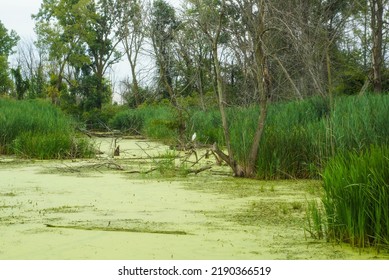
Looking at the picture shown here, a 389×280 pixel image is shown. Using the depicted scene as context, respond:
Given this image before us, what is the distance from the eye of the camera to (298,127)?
7.42 metres

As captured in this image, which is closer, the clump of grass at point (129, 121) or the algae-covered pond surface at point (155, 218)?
the algae-covered pond surface at point (155, 218)

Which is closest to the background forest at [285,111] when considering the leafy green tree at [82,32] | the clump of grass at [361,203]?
the clump of grass at [361,203]

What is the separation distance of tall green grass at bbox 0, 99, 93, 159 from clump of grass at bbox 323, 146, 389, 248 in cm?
644

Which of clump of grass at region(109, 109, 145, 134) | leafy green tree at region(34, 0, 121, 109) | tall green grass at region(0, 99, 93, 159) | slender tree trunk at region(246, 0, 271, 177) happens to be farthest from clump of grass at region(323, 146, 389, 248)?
leafy green tree at region(34, 0, 121, 109)

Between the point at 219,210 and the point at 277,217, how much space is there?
0.54 m

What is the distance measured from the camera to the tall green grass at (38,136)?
985 cm

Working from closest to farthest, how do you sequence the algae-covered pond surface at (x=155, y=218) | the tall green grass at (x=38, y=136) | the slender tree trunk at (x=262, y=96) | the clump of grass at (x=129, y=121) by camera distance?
the algae-covered pond surface at (x=155, y=218) < the slender tree trunk at (x=262, y=96) < the tall green grass at (x=38, y=136) < the clump of grass at (x=129, y=121)

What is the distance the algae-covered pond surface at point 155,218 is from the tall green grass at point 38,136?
7.70 feet

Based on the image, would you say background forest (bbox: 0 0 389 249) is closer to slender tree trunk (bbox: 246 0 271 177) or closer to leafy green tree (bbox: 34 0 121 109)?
slender tree trunk (bbox: 246 0 271 177)

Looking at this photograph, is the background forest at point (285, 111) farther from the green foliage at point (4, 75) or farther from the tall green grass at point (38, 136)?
the green foliage at point (4, 75)

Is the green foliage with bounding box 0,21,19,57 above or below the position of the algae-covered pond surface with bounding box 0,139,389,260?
above

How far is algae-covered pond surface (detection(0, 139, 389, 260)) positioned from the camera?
337cm

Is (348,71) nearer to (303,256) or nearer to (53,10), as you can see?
(303,256)
